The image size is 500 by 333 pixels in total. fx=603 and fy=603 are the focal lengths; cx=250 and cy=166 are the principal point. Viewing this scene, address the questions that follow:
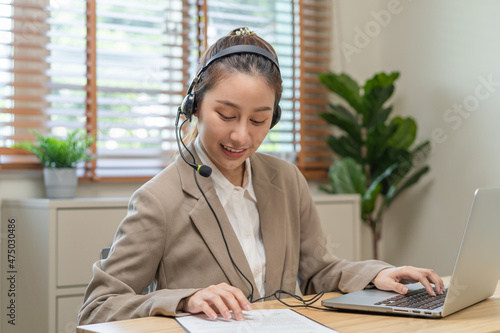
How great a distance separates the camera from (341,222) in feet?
11.1

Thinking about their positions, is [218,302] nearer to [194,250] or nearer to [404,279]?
[194,250]

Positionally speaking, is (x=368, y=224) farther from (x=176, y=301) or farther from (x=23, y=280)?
(x=176, y=301)

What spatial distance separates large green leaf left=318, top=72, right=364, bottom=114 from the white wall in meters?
0.40

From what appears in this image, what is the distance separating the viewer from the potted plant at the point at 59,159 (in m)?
2.88

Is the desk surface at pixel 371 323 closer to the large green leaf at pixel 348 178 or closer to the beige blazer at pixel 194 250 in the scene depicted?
the beige blazer at pixel 194 250

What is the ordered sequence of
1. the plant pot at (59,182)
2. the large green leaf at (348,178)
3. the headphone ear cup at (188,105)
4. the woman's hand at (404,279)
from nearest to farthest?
the woman's hand at (404,279), the headphone ear cup at (188,105), the plant pot at (59,182), the large green leaf at (348,178)

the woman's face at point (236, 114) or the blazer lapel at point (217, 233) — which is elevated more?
the woman's face at point (236, 114)

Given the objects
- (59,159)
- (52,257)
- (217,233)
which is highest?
(59,159)

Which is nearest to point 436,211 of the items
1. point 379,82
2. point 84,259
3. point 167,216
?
point 379,82

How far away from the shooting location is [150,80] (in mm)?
3395

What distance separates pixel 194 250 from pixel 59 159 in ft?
5.42

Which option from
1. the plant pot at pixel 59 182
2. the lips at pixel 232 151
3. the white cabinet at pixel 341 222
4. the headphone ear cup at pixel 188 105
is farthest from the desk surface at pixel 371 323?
the white cabinet at pixel 341 222

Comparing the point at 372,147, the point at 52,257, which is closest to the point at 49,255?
the point at 52,257

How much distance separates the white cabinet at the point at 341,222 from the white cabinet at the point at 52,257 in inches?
44.2
